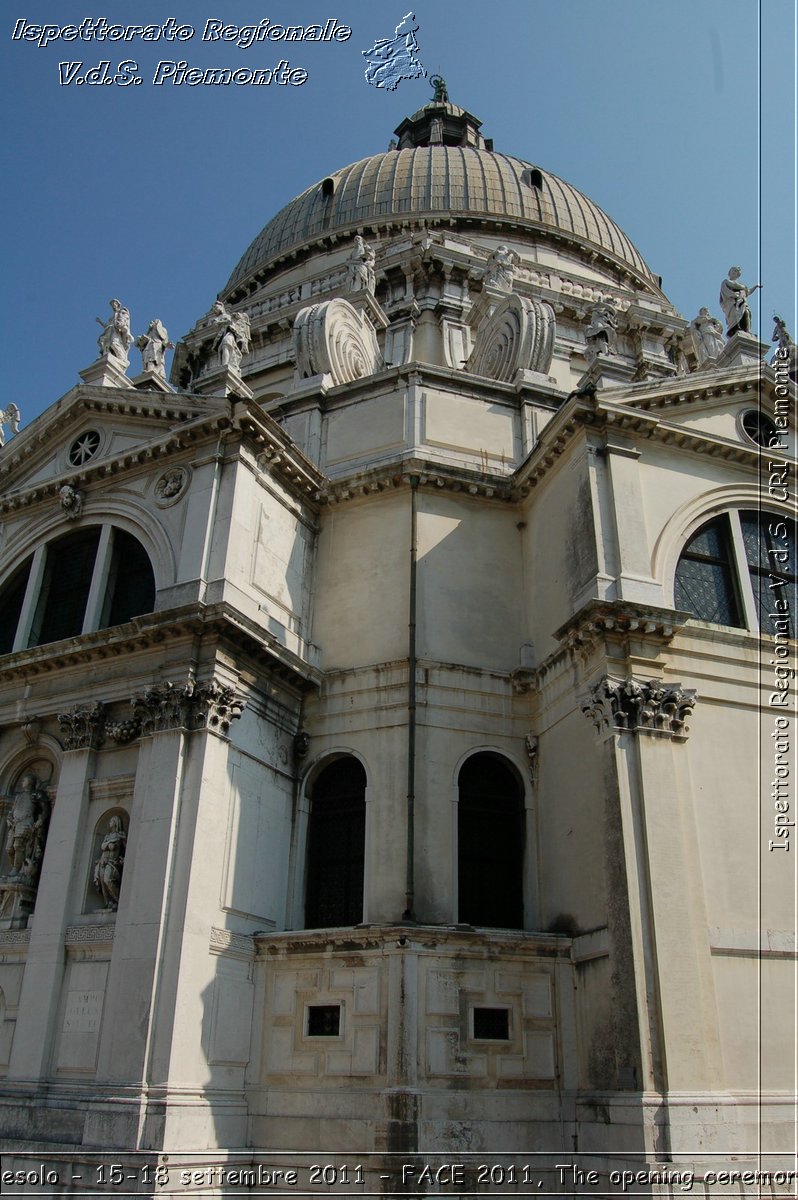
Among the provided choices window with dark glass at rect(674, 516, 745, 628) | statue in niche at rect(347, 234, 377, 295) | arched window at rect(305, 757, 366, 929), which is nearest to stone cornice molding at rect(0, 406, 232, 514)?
arched window at rect(305, 757, 366, 929)

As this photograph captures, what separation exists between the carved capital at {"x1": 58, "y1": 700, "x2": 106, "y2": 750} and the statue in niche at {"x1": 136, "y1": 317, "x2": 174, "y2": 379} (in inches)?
424

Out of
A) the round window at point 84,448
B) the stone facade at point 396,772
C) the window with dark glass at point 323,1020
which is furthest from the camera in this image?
the round window at point 84,448

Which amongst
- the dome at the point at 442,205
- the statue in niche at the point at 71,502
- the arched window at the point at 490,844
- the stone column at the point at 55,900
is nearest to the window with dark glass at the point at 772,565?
the arched window at the point at 490,844

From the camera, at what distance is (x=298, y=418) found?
22.9 metres

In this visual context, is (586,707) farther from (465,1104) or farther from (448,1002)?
(465,1104)

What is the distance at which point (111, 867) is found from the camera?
16516 millimetres

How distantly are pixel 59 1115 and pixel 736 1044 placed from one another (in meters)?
9.85

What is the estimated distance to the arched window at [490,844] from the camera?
17281 millimetres

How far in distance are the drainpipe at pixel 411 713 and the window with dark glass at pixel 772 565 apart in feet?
20.1

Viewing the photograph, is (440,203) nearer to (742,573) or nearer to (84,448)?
(84,448)

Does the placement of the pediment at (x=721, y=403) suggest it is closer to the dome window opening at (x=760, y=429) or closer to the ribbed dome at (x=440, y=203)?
the dome window opening at (x=760, y=429)

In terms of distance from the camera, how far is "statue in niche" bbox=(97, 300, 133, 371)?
76.1 feet

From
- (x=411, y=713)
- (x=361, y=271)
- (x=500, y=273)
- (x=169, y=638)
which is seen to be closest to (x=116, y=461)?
(x=169, y=638)

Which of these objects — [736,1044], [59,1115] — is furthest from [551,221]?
[59,1115]
